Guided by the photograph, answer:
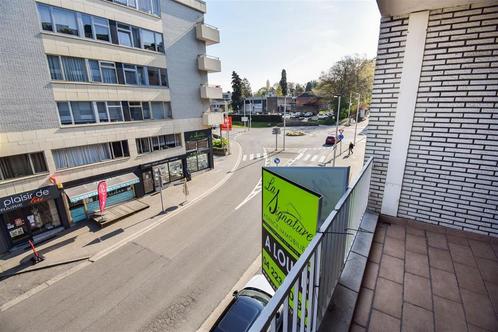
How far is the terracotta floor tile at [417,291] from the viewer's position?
3.14m

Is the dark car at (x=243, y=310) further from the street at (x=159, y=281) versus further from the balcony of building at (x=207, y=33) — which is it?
the balcony of building at (x=207, y=33)

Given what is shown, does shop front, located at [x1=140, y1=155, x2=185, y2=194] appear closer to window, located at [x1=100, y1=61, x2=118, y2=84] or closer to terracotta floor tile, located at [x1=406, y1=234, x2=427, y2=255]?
window, located at [x1=100, y1=61, x2=118, y2=84]

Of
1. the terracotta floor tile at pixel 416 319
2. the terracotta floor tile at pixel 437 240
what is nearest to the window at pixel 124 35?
the terracotta floor tile at pixel 437 240

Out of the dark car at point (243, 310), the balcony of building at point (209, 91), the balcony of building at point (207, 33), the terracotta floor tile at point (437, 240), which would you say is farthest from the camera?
the balcony of building at point (209, 91)

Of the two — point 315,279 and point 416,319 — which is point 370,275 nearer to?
point 416,319

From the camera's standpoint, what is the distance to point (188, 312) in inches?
328

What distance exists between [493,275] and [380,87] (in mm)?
3725

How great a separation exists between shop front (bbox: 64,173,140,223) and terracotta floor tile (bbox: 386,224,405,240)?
15.9m

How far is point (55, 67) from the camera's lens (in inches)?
516

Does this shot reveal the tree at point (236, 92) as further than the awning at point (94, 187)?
Yes

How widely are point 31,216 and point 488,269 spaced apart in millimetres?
18765

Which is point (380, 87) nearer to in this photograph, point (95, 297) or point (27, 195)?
point (95, 297)

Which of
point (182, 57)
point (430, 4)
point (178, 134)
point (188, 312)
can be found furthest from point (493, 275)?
point (182, 57)

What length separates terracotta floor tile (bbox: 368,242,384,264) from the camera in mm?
3908
